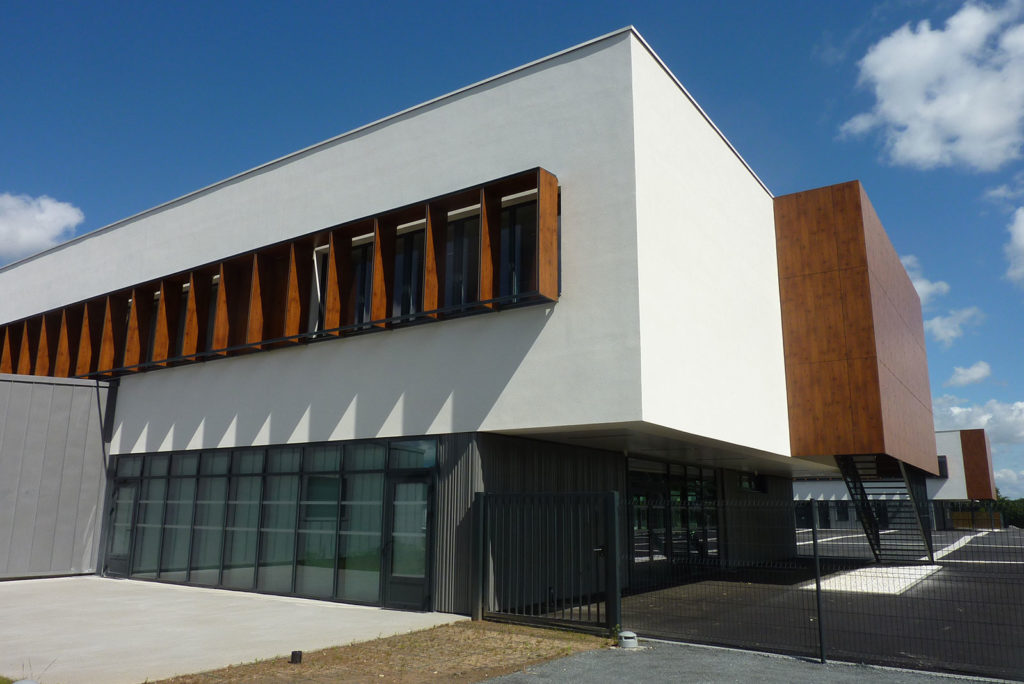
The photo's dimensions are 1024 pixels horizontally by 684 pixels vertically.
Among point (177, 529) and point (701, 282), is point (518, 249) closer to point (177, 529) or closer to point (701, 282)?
point (701, 282)

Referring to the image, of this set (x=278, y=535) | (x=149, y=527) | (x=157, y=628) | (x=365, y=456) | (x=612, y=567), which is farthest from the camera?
(x=149, y=527)

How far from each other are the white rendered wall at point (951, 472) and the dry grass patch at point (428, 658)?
54.3 m

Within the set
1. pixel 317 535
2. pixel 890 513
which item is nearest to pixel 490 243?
pixel 317 535

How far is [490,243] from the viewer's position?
1334 cm

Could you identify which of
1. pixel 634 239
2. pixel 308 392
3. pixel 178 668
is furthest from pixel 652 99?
A: pixel 178 668

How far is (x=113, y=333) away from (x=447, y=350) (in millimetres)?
11162

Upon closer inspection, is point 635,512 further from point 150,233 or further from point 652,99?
point 150,233

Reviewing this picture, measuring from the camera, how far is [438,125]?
1489 cm

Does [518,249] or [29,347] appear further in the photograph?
[29,347]

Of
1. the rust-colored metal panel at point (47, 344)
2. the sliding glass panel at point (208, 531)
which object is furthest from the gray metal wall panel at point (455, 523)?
the rust-colored metal panel at point (47, 344)

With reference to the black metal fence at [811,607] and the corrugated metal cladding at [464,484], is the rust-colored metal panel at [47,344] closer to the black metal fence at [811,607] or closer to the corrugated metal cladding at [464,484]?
the corrugated metal cladding at [464,484]

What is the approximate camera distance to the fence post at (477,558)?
12.5 m

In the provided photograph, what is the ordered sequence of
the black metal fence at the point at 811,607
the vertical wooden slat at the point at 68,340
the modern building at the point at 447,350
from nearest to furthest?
1. the black metal fence at the point at 811,607
2. the modern building at the point at 447,350
3. the vertical wooden slat at the point at 68,340

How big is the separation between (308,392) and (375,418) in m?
2.08
